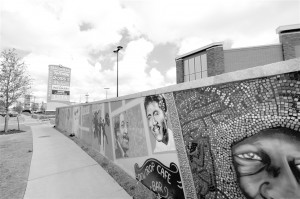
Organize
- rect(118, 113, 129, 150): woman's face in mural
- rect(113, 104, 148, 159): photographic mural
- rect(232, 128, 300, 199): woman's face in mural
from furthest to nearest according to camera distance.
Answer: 1. rect(118, 113, 129, 150): woman's face in mural
2. rect(113, 104, 148, 159): photographic mural
3. rect(232, 128, 300, 199): woman's face in mural

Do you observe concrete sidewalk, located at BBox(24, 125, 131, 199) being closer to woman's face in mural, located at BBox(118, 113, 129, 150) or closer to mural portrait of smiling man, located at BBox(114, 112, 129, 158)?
mural portrait of smiling man, located at BBox(114, 112, 129, 158)

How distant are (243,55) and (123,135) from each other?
13.6m

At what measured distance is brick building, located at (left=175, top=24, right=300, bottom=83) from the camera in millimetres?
13500

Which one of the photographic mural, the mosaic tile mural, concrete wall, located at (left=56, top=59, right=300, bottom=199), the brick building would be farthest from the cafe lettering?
the brick building

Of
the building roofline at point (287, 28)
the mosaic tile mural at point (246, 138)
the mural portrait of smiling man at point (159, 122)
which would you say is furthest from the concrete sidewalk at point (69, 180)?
the building roofline at point (287, 28)

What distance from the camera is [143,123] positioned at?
4.34m

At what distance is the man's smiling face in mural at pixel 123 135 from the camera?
17.4ft

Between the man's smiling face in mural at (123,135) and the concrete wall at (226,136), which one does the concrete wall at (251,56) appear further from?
the concrete wall at (226,136)

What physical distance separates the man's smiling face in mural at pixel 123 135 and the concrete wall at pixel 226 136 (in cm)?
90

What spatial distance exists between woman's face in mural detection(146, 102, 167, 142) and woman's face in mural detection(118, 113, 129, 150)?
4.98 feet

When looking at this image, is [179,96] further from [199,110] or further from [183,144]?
[183,144]

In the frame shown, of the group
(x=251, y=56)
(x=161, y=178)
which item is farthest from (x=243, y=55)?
(x=161, y=178)

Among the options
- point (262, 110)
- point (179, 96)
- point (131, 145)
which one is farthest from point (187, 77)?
point (262, 110)

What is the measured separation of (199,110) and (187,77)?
51.3 ft
